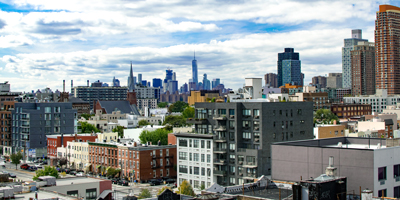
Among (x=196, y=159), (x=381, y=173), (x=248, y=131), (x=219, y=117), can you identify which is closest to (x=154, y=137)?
(x=196, y=159)

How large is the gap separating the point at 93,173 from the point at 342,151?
85.9 meters

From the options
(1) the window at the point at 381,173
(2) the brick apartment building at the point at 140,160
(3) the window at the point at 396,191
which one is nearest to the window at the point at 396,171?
(3) the window at the point at 396,191

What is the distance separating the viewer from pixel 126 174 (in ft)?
373

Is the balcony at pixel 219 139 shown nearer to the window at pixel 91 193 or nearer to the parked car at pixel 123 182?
the parked car at pixel 123 182

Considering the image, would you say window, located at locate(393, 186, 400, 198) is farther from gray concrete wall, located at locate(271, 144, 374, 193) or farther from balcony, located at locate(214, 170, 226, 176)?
balcony, located at locate(214, 170, 226, 176)

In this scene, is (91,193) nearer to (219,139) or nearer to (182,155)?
(219,139)

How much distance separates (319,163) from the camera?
171ft

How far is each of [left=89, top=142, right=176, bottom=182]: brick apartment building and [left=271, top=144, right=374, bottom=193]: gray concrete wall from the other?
2324 inches

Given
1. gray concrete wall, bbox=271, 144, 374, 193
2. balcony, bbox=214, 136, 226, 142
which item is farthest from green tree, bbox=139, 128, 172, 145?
gray concrete wall, bbox=271, 144, 374, 193

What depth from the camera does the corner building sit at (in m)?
84.2

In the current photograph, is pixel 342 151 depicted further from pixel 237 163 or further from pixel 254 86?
pixel 254 86

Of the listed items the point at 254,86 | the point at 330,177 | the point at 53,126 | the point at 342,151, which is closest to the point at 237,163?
the point at 254,86

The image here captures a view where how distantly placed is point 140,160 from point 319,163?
64.5 meters

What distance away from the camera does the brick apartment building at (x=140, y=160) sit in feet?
363
